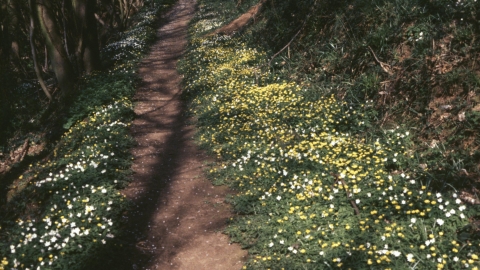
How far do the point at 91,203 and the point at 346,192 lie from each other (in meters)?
4.16

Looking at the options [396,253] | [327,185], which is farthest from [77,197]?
[396,253]

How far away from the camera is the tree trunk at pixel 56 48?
40.1 feet

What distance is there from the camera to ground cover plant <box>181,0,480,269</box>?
4426 mm

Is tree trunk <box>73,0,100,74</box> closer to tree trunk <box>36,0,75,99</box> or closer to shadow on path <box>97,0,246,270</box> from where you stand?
tree trunk <box>36,0,75,99</box>

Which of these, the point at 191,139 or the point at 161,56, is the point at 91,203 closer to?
the point at 191,139

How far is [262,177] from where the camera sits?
6.60 m

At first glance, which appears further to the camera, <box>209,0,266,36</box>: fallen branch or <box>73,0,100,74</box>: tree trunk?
<box>209,0,266,36</box>: fallen branch

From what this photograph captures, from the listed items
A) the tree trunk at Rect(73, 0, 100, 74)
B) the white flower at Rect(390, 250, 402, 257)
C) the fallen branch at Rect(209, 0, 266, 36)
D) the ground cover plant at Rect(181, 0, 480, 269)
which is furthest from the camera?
the fallen branch at Rect(209, 0, 266, 36)

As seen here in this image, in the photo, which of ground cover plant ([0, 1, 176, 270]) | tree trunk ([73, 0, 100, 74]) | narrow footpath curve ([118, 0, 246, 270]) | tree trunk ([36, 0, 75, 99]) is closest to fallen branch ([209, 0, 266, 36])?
tree trunk ([73, 0, 100, 74])

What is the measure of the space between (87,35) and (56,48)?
69.8 inches

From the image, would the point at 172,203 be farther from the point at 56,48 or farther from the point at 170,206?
the point at 56,48

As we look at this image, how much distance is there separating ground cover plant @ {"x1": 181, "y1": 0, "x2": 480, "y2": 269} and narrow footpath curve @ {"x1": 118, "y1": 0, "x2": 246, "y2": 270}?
354mm

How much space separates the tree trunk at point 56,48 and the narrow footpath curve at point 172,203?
10.5ft

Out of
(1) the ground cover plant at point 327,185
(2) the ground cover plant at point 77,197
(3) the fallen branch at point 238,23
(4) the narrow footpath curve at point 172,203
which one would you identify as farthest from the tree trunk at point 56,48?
(3) the fallen branch at point 238,23
